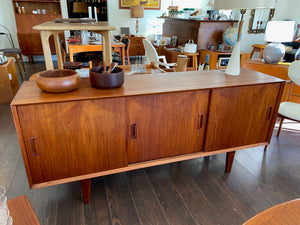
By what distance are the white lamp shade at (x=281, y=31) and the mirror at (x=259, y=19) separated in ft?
10.5

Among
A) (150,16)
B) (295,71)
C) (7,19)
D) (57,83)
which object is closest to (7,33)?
(7,19)

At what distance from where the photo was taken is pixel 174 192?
5.74 ft

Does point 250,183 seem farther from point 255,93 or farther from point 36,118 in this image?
point 36,118

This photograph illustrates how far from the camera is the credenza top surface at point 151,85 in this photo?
3.97 feet

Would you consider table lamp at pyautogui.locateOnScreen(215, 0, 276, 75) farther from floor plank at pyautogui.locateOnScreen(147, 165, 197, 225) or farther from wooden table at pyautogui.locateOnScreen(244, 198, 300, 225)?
wooden table at pyautogui.locateOnScreen(244, 198, 300, 225)

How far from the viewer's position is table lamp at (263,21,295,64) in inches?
120

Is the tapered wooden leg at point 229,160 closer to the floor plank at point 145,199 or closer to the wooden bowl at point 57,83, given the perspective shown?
the floor plank at point 145,199

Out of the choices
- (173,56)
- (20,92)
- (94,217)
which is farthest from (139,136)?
(173,56)

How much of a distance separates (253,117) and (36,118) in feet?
4.93

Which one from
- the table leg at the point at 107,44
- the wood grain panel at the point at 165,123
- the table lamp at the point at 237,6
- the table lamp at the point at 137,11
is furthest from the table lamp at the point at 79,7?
the wood grain panel at the point at 165,123

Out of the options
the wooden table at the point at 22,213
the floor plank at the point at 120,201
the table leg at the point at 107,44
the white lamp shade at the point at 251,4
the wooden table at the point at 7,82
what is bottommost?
the floor plank at the point at 120,201

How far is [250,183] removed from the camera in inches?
73.0

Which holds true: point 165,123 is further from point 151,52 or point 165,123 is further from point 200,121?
point 151,52

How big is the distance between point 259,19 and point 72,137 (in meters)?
6.43
